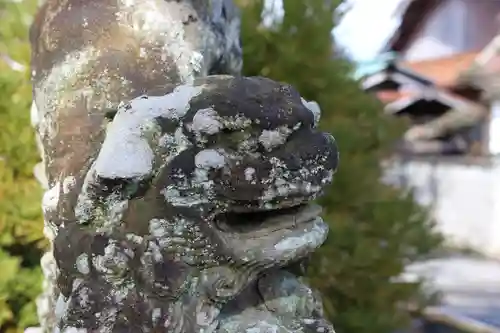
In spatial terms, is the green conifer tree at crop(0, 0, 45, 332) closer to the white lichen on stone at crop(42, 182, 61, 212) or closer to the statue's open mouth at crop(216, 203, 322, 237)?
the white lichen on stone at crop(42, 182, 61, 212)

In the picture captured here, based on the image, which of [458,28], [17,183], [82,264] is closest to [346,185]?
[17,183]

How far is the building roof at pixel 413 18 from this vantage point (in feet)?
32.9

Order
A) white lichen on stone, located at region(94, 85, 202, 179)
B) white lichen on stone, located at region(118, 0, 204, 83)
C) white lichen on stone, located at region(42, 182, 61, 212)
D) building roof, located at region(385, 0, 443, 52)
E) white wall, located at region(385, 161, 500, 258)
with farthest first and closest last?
1. building roof, located at region(385, 0, 443, 52)
2. white wall, located at region(385, 161, 500, 258)
3. white lichen on stone, located at region(118, 0, 204, 83)
4. white lichen on stone, located at region(42, 182, 61, 212)
5. white lichen on stone, located at region(94, 85, 202, 179)

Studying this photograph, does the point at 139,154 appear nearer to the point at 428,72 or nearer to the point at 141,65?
the point at 141,65

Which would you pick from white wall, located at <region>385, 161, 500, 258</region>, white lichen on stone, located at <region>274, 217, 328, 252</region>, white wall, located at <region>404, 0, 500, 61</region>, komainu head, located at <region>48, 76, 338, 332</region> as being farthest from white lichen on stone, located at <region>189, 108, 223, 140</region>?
white wall, located at <region>404, 0, 500, 61</region>

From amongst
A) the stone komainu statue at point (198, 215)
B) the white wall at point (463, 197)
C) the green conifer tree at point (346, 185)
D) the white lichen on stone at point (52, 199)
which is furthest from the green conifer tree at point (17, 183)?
the white wall at point (463, 197)

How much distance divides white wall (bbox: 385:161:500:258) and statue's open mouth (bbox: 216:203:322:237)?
6344 mm

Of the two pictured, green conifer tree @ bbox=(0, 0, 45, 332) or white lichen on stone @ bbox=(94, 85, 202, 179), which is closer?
white lichen on stone @ bbox=(94, 85, 202, 179)

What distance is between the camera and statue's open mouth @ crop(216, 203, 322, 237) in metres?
0.76

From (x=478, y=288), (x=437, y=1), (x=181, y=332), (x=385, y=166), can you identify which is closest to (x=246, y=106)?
(x=181, y=332)

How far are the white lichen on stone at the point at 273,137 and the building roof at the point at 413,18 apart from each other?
958cm

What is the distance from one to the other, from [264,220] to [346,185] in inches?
56.5

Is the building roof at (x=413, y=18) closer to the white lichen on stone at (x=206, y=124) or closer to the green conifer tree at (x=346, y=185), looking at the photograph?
the green conifer tree at (x=346, y=185)

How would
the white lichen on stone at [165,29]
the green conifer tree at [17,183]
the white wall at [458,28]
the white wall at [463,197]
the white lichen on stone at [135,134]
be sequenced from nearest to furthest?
the white lichen on stone at [135,134] < the white lichen on stone at [165,29] < the green conifer tree at [17,183] < the white wall at [463,197] < the white wall at [458,28]
